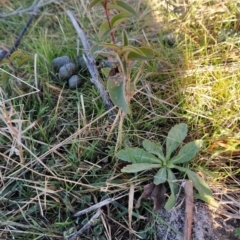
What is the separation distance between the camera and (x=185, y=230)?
102 cm

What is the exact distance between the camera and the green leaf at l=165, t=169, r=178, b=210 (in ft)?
3.38

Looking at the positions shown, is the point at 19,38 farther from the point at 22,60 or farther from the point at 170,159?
the point at 170,159

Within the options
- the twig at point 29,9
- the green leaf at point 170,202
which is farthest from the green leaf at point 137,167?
the twig at point 29,9

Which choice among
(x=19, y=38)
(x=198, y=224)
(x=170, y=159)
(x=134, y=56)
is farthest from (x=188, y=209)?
(x=19, y=38)

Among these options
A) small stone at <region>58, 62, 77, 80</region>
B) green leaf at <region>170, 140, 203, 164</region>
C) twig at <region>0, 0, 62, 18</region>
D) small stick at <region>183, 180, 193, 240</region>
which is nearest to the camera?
small stick at <region>183, 180, 193, 240</region>

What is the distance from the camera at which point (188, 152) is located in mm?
1119

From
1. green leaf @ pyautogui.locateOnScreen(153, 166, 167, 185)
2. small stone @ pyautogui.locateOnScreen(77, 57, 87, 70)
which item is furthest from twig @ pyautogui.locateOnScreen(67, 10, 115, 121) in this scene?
green leaf @ pyautogui.locateOnScreen(153, 166, 167, 185)

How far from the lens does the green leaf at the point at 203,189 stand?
1.06 meters

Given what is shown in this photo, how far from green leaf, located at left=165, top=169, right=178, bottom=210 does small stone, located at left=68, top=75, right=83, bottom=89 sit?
0.47 meters

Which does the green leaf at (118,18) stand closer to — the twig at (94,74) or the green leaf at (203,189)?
the twig at (94,74)

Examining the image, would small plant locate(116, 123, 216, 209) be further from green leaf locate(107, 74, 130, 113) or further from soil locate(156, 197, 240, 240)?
green leaf locate(107, 74, 130, 113)

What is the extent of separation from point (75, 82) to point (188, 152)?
48 centimetres

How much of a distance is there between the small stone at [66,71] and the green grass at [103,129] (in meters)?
0.03

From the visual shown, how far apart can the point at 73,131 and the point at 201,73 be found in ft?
1.55
